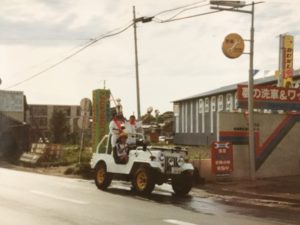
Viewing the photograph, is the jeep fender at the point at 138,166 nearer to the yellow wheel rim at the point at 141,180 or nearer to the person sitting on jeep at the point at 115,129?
the yellow wheel rim at the point at 141,180

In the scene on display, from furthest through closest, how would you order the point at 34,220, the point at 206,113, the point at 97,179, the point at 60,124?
the point at 60,124 → the point at 206,113 → the point at 97,179 → the point at 34,220

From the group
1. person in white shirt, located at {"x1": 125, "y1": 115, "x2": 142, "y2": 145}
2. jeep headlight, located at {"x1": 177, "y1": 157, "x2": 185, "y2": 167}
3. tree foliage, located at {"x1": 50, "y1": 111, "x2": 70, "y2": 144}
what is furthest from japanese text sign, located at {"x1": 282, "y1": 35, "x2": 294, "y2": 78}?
tree foliage, located at {"x1": 50, "y1": 111, "x2": 70, "y2": 144}

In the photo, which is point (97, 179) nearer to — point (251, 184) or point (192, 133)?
→ point (251, 184)

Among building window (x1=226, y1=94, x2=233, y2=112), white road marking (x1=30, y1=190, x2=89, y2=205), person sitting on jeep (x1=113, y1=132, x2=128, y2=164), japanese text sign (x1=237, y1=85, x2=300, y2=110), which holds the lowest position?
white road marking (x1=30, y1=190, x2=89, y2=205)

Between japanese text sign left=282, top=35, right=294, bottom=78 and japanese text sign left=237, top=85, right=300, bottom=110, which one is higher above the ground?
japanese text sign left=282, top=35, right=294, bottom=78

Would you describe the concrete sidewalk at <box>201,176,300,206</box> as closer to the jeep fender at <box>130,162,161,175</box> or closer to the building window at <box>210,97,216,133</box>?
the jeep fender at <box>130,162,161,175</box>

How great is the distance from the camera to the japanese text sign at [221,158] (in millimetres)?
20312

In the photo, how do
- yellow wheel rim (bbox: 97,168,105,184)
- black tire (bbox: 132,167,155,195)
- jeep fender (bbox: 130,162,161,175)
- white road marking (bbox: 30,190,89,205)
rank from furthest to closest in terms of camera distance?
yellow wheel rim (bbox: 97,168,105,184)
jeep fender (bbox: 130,162,161,175)
black tire (bbox: 132,167,155,195)
white road marking (bbox: 30,190,89,205)

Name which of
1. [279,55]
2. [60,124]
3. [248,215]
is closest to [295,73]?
[279,55]

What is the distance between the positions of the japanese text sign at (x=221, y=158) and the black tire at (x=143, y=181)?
4.84 metres

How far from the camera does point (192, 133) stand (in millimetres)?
62000

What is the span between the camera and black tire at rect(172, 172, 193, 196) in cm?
1634

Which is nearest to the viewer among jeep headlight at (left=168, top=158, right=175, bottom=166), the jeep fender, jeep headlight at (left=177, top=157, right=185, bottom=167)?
the jeep fender

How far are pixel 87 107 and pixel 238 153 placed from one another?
9.90m
